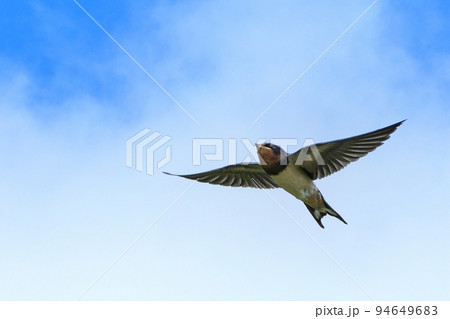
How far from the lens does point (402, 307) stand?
7.69 m

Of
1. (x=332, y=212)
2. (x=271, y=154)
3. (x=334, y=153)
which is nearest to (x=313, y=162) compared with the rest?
(x=334, y=153)

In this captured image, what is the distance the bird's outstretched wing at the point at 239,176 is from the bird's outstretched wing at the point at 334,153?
1.84 ft

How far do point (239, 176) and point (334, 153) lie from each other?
1167mm

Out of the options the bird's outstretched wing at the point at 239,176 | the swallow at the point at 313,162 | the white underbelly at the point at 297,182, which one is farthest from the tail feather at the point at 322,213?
the bird's outstretched wing at the point at 239,176

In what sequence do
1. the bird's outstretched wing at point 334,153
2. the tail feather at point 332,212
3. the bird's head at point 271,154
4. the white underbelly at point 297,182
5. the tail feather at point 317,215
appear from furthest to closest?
1. the tail feather at point 317,215
2. the tail feather at point 332,212
3. the white underbelly at point 297,182
4. the bird's head at point 271,154
5. the bird's outstretched wing at point 334,153

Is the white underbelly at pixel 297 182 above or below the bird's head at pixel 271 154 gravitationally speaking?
below

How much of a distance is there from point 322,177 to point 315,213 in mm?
407

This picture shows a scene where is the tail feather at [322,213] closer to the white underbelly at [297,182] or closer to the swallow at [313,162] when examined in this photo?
the swallow at [313,162]

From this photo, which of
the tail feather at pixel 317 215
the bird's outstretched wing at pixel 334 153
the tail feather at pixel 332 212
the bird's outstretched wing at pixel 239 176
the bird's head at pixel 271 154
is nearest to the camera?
the bird's outstretched wing at pixel 334 153

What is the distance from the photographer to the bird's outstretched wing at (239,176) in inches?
321

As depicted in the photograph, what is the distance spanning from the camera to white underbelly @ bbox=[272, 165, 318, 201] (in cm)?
765

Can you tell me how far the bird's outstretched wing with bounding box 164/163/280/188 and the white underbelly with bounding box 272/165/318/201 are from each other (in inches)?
16.9

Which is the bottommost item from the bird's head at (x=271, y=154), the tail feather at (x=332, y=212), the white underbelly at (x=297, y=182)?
the tail feather at (x=332, y=212)

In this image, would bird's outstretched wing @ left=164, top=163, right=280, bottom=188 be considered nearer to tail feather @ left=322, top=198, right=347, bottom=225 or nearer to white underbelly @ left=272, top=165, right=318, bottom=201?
white underbelly @ left=272, top=165, right=318, bottom=201
